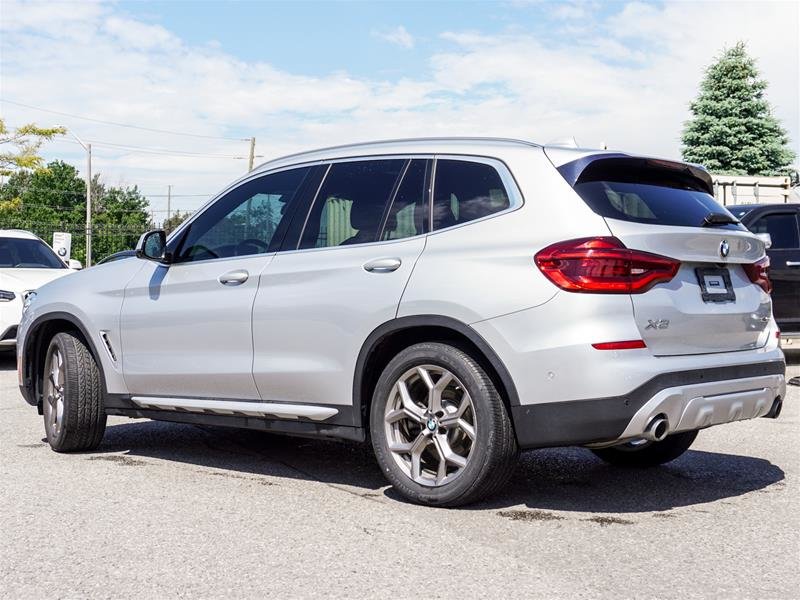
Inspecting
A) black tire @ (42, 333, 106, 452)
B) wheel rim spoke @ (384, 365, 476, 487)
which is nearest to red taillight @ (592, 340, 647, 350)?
wheel rim spoke @ (384, 365, 476, 487)

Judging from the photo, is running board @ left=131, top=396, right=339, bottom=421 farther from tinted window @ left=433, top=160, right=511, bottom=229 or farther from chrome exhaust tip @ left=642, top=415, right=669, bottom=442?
chrome exhaust tip @ left=642, top=415, right=669, bottom=442

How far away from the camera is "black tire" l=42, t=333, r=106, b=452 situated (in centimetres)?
676

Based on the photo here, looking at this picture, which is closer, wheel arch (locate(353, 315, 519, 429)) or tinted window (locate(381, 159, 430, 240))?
wheel arch (locate(353, 315, 519, 429))

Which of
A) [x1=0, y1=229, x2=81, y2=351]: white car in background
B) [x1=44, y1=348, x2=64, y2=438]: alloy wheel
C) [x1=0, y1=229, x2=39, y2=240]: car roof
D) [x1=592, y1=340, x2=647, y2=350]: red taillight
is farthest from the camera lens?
[x1=0, y1=229, x2=39, y2=240]: car roof

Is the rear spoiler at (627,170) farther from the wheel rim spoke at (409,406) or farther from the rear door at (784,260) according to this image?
the rear door at (784,260)

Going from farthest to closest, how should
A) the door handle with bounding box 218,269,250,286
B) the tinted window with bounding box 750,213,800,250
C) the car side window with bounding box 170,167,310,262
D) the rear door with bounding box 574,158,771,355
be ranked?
1. the tinted window with bounding box 750,213,800,250
2. the car side window with bounding box 170,167,310,262
3. the door handle with bounding box 218,269,250,286
4. the rear door with bounding box 574,158,771,355

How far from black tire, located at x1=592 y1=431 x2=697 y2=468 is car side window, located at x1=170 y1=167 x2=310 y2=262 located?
2332 mm

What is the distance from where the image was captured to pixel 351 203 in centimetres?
566

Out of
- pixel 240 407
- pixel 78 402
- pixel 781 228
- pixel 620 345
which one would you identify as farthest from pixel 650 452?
pixel 781 228

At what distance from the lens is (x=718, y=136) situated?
41719mm

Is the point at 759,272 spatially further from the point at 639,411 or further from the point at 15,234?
the point at 15,234

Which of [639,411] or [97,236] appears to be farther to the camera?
[97,236]

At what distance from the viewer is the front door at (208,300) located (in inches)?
232

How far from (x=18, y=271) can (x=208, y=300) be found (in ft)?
25.4
